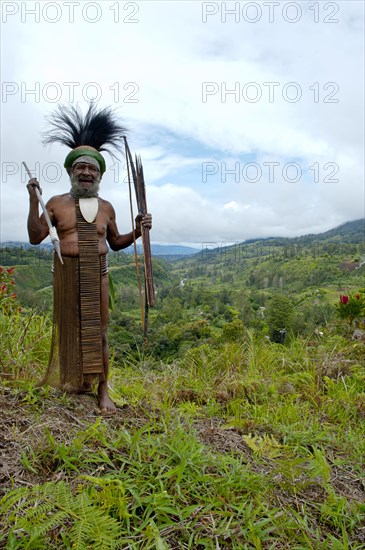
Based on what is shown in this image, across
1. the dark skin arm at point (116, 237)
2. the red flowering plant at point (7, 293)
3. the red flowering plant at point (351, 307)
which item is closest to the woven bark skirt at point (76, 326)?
the dark skin arm at point (116, 237)

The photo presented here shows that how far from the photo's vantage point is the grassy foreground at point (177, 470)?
1.95m

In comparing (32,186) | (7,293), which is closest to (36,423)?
(32,186)

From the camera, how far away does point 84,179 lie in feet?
10.4

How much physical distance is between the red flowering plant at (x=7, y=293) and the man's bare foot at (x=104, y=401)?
2300 mm

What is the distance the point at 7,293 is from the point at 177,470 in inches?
168

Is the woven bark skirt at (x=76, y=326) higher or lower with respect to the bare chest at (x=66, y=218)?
lower

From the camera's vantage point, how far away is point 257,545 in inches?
77.2

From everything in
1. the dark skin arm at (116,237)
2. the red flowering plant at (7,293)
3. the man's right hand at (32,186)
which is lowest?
the red flowering plant at (7,293)

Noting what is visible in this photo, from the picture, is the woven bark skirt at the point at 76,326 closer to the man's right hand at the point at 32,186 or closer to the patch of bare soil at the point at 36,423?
the patch of bare soil at the point at 36,423

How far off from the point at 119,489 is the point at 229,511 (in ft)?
1.90

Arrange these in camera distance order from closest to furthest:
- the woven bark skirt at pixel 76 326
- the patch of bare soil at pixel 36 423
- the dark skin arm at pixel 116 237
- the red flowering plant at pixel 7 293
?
the patch of bare soil at pixel 36 423 → the woven bark skirt at pixel 76 326 → the dark skin arm at pixel 116 237 → the red flowering plant at pixel 7 293

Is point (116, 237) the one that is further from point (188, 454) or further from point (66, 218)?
point (188, 454)

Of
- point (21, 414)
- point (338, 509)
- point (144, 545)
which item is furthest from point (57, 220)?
point (338, 509)

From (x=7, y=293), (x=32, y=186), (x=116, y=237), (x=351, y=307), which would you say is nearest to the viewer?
(x=32, y=186)
